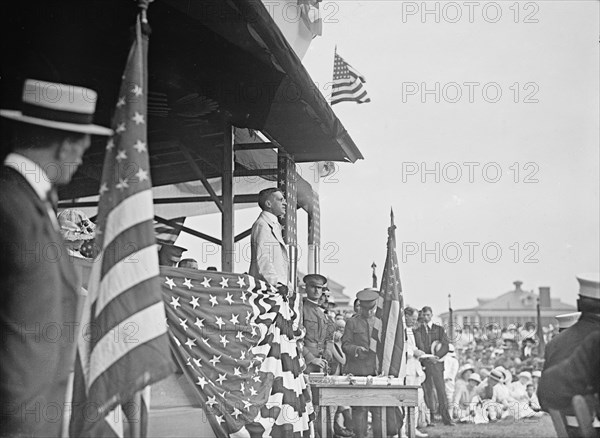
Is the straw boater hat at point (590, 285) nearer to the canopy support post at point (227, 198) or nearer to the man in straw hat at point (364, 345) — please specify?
the man in straw hat at point (364, 345)

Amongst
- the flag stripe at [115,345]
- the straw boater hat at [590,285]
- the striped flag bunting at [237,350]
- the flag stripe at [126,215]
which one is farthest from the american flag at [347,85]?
the flag stripe at [115,345]

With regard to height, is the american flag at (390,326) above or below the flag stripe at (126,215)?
below

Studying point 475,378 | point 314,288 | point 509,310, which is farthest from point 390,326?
point 509,310

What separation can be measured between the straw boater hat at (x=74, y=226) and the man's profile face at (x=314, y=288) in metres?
2.68

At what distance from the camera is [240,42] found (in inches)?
242

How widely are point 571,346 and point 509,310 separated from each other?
7632 millimetres

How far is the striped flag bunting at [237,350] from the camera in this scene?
5.44 m

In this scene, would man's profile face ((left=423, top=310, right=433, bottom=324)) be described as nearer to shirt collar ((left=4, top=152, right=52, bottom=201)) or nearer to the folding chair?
the folding chair

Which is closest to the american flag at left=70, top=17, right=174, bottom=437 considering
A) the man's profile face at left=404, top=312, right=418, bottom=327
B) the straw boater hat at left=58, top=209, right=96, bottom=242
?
the straw boater hat at left=58, top=209, right=96, bottom=242

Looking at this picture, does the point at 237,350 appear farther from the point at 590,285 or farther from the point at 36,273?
the point at 590,285

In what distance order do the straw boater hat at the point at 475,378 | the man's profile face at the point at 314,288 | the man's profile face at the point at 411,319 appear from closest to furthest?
the man's profile face at the point at 314,288
the man's profile face at the point at 411,319
the straw boater hat at the point at 475,378

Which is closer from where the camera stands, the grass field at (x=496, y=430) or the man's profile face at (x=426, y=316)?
the grass field at (x=496, y=430)

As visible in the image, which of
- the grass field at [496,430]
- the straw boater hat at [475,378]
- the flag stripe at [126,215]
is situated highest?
the flag stripe at [126,215]

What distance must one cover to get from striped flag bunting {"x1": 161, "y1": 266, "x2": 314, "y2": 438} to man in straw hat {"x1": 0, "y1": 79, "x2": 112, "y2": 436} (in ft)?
3.59
